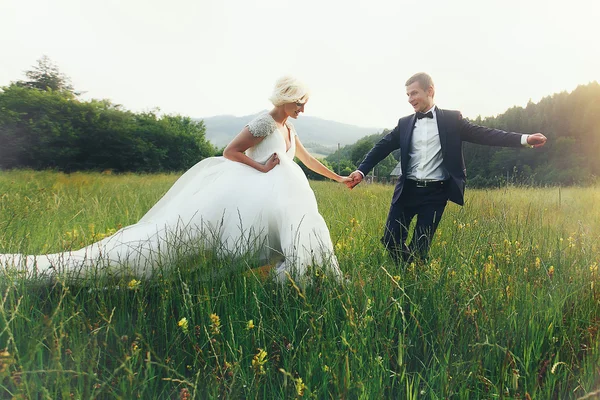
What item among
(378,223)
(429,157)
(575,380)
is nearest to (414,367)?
(575,380)

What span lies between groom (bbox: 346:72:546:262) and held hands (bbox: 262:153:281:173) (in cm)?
138

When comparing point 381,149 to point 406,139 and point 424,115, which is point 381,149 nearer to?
point 406,139

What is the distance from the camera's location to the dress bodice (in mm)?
3660

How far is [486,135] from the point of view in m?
4.08

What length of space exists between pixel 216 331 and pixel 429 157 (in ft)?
10.0

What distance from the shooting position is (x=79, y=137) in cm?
3200

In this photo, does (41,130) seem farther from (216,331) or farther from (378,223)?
(216,331)

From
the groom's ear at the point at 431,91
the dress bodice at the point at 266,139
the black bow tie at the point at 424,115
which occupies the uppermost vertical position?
the groom's ear at the point at 431,91

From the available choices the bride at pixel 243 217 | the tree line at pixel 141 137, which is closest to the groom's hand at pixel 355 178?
the bride at pixel 243 217

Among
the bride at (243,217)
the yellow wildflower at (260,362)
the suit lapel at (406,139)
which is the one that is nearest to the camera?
the yellow wildflower at (260,362)

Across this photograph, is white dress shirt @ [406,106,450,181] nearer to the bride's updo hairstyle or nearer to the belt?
the belt

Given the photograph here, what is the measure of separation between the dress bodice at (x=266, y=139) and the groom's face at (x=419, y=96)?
4.62ft

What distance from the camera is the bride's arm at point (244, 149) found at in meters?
3.59

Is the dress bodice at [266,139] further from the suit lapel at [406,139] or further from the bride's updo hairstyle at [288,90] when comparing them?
the suit lapel at [406,139]
